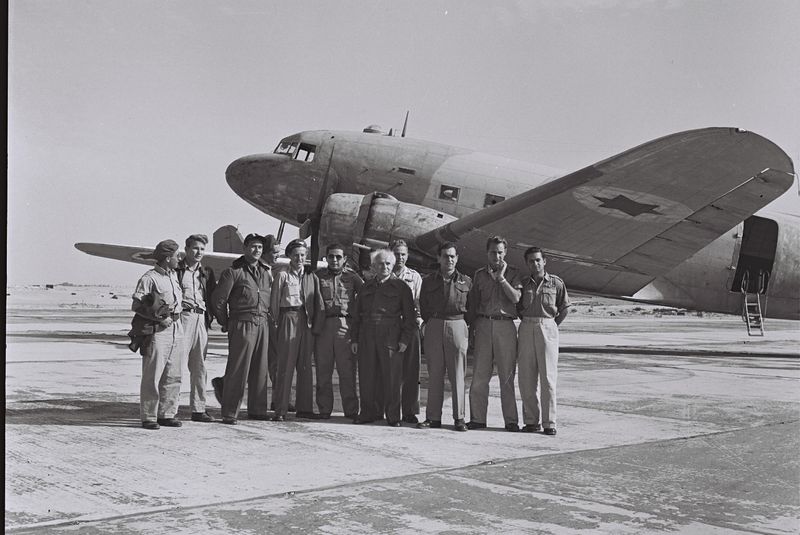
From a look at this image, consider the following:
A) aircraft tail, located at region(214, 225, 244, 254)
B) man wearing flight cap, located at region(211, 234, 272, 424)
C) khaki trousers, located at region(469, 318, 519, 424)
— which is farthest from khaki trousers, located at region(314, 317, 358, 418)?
aircraft tail, located at region(214, 225, 244, 254)

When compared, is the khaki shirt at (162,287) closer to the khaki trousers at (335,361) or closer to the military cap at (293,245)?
the military cap at (293,245)

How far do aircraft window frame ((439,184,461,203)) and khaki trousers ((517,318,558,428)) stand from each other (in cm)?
758

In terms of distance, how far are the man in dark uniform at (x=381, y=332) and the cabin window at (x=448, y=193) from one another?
7274 mm

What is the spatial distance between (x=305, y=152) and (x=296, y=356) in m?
8.68

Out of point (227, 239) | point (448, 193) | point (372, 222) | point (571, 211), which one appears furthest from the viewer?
point (227, 239)

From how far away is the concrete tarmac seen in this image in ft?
12.6

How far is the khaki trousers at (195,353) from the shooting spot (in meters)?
7.06

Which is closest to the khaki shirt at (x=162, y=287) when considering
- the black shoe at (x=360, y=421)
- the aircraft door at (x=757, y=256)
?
the black shoe at (x=360, y=421)

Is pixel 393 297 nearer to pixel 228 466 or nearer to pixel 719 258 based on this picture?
pixel 228 466

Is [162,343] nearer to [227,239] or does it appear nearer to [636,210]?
[636,210]

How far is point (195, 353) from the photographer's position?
23.9 feet

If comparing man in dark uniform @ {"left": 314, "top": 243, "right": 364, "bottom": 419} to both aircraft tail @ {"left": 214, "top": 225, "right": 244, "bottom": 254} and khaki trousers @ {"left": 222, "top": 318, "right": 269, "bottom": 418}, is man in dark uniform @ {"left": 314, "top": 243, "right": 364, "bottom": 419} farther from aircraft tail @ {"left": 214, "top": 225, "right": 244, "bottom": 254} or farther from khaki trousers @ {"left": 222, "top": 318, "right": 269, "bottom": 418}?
aircraft tail @ {"left": 214, "top": 225, "right": 244, "bottom": 254}

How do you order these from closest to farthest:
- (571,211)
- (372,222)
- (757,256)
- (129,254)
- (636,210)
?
(636,210), (571,211), (372,222), (757,256), (129,254)

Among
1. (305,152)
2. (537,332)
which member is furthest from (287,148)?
(537,332)
